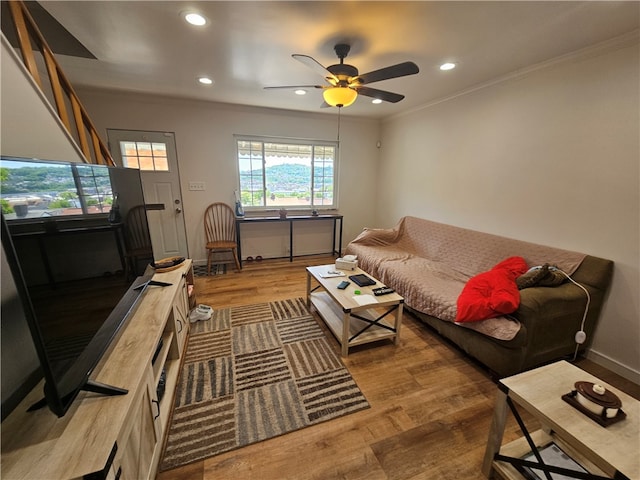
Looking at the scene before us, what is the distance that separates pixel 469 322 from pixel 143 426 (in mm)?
2052

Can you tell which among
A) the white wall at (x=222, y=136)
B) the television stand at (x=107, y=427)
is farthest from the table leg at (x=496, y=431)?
the white wall at (x=222, y=136)

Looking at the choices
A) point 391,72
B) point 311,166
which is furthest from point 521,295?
point 311,166

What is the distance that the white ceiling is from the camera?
156 centimetres

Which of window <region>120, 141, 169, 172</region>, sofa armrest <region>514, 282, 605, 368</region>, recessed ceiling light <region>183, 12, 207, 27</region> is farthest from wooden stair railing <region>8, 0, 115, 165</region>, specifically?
sofa armrest <region>514, 282, 605, 368</region>

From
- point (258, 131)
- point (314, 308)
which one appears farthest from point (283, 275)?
point (258, 131)

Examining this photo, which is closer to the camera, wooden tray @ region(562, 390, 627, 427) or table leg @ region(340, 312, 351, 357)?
wooden tray @ region(562, 390, 627, 427)

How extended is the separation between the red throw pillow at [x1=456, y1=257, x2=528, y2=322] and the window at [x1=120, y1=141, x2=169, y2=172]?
396 centimetres

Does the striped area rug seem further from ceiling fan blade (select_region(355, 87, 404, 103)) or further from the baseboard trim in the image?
ceiling fan blade (select_region(355, 87, 404, 103))

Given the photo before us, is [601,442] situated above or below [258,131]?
below

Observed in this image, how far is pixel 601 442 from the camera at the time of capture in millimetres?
921

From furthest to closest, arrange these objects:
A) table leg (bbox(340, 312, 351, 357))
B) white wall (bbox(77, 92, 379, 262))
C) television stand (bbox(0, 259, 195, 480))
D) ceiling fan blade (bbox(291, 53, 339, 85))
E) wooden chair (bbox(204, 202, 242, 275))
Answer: wooden chair (bbox(204, 202, 242, 275)) → white wall (bbox(77, 92, 379, 262)) → table leg (bbox(340, 312, 351, 357)) → ceiling fan blade (bbox(291, 53, 339, 85)) → television stand (bbox(0, 259, 195, 480))

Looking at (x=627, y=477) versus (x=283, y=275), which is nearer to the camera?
(x=627, y=477)

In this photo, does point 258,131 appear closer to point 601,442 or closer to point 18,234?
point 18,234

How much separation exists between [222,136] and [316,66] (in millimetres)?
2437
